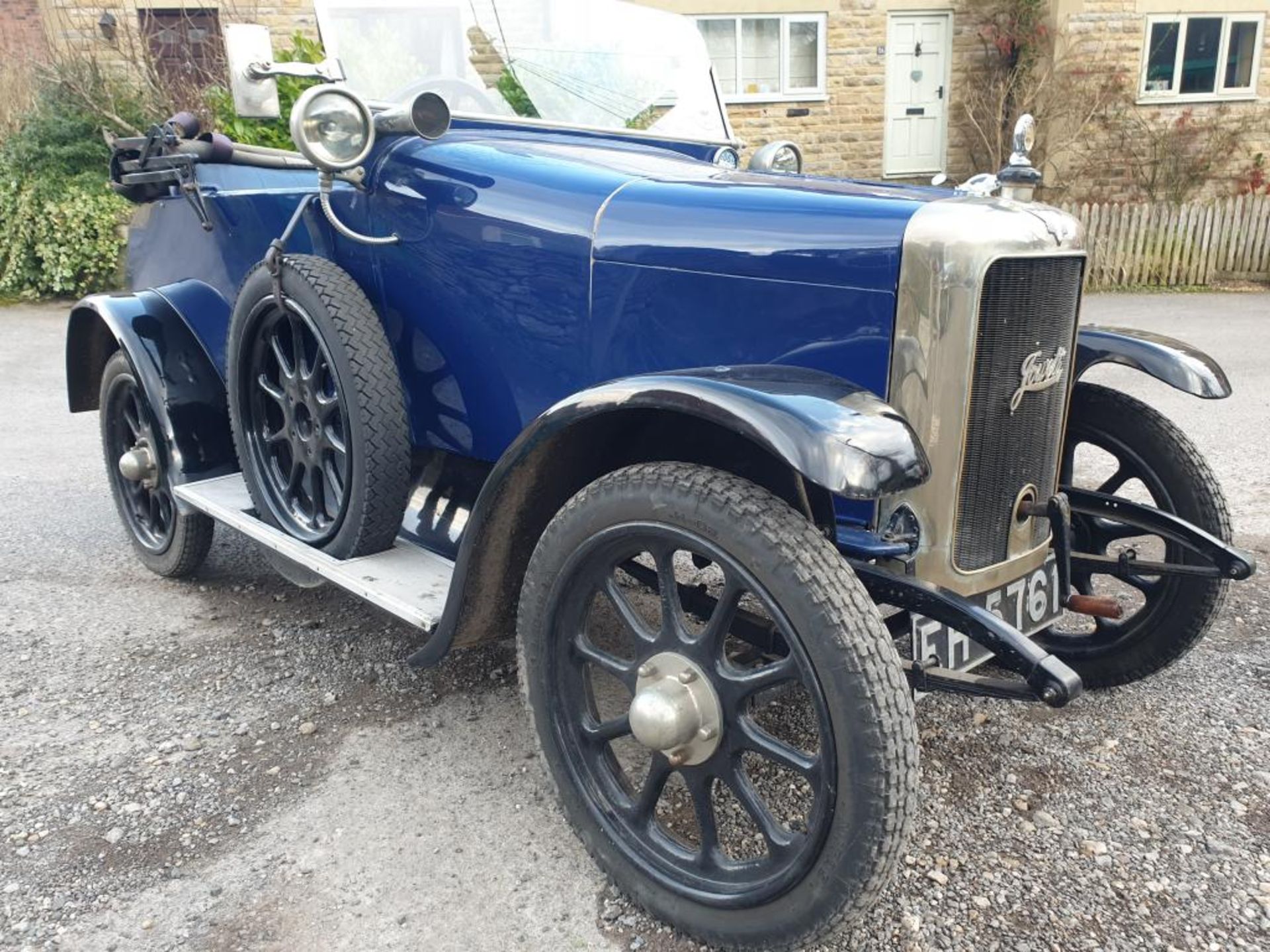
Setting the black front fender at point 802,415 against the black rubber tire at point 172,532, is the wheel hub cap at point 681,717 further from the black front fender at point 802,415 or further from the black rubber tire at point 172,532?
the black rubber tire at point 172,532

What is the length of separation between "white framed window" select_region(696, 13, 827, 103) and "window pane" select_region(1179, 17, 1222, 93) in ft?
16.7

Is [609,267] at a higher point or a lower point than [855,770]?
higher

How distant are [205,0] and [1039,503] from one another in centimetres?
1358

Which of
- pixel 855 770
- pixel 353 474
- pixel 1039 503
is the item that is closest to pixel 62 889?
pixel 353 474

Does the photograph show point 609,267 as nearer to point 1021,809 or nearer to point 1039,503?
point 1039,503

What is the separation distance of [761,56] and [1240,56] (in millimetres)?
6816

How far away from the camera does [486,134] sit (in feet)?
9.75

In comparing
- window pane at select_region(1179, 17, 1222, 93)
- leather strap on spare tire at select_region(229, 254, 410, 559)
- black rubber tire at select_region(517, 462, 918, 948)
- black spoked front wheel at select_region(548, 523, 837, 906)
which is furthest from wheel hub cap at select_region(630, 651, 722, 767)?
window pane at select_region(1179, 17, 1222, 93)

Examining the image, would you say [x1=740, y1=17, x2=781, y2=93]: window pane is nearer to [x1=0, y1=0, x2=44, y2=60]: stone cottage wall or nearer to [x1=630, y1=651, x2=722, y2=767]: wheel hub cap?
[x1=0, y1=0, x2=44, y2=60]: stone cottage wall

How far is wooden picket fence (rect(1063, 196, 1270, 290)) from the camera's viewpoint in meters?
11.6

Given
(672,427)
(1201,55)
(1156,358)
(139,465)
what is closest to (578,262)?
(672,427)

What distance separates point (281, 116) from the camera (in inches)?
137

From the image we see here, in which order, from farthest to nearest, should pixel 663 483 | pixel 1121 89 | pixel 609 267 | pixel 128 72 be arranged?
pixel 1121 89, pixel 128 72, pixel 609 267, pixel 663 483

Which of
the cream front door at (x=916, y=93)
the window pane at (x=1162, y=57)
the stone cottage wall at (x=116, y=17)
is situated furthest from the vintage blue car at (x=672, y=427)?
the window pane at (x=1162, y=57)
